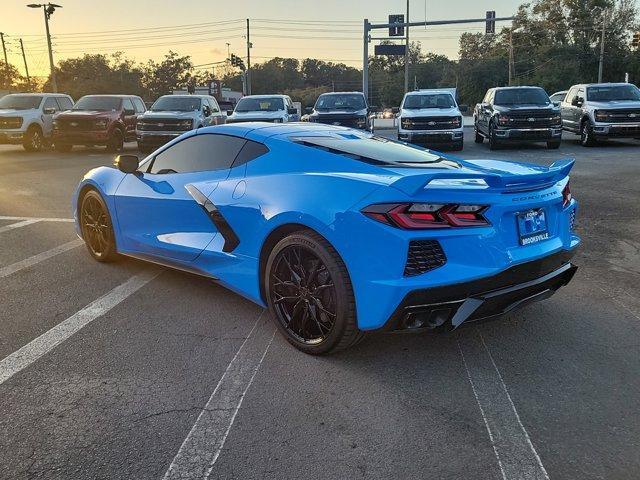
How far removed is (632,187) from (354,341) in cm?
902

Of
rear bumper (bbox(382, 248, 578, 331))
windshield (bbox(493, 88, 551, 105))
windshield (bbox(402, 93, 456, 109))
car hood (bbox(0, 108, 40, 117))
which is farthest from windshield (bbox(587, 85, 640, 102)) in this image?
car hood (bbox(0, 108, 40, 117))

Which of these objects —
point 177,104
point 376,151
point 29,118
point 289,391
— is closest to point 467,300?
point 289,391

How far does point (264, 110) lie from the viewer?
64.6ft

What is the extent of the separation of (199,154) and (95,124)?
51.4 ft

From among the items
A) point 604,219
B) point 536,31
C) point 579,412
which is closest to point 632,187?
point 604,219

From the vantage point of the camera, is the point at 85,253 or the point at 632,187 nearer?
the point at 85,253

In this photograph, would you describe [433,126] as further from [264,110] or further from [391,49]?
[391,49]

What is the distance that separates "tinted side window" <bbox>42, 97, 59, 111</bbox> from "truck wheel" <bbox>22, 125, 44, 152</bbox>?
91 cm

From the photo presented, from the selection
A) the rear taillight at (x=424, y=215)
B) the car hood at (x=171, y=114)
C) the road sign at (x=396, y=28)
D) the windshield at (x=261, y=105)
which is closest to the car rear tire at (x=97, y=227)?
the rear taillight at (x=424, y=215)

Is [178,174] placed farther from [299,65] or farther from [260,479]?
[299,65]

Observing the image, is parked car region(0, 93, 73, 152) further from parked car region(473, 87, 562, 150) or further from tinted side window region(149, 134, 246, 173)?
tinted side window region(149, 134, 246, 173)

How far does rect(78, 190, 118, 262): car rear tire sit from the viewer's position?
18.5 feet

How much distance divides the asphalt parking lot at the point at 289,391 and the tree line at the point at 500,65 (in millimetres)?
57275

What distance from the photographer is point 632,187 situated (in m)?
10.5
